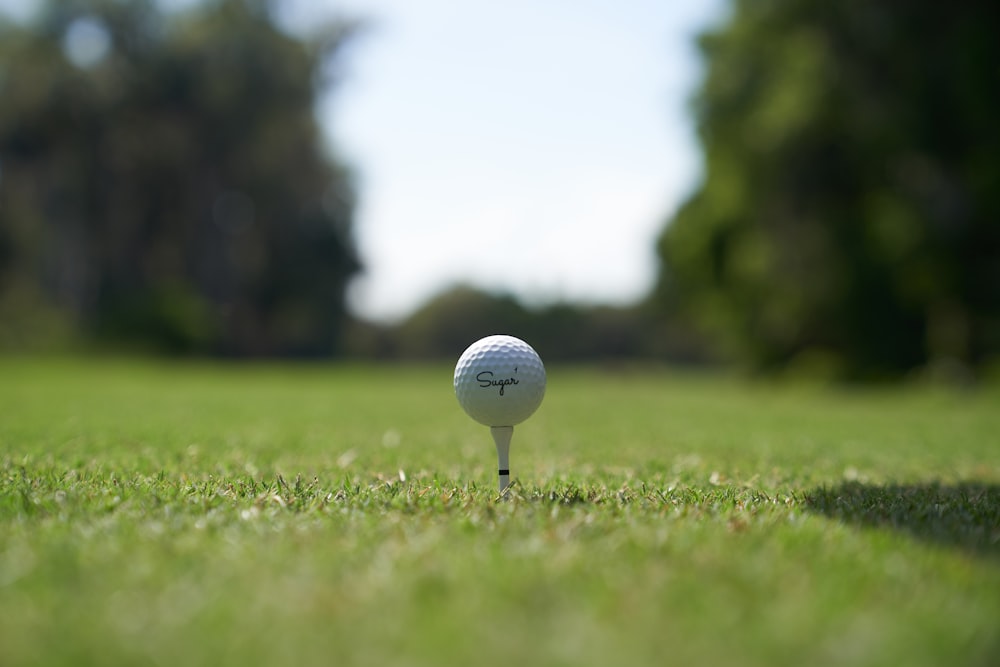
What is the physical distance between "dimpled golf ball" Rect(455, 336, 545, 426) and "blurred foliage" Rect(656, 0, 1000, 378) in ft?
58.3

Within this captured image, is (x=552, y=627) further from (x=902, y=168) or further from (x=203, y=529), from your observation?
(x=902, y=168)

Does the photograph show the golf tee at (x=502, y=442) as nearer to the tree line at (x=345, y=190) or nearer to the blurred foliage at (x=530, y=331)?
the tree line at (x=345, y=190)

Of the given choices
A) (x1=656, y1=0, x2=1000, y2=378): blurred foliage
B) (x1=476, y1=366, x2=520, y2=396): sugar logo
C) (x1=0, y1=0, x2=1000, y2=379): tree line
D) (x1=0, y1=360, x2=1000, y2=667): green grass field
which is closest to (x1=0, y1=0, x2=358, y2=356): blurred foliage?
(x1=0, y1=0, x2=1000, y2=379): tree line

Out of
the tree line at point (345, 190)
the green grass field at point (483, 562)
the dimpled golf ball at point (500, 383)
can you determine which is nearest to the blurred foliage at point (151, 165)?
the tree line at point (345, 190)

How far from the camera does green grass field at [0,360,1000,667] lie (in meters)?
1.71

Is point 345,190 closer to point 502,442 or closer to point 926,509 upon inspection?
point 502,442

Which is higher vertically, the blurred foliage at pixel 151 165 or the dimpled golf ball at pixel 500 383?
the blurred foliage at pixel 151 165

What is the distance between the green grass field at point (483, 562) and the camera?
171 centimetres

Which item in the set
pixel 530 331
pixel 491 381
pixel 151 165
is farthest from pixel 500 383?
pixel 530 331

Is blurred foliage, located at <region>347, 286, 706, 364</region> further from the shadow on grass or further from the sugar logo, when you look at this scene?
the sugar logo

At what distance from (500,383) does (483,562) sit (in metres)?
1.43

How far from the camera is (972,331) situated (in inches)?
856

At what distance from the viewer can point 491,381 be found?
3611 millimetres

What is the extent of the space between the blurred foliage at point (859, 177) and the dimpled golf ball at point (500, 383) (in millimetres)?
17763
